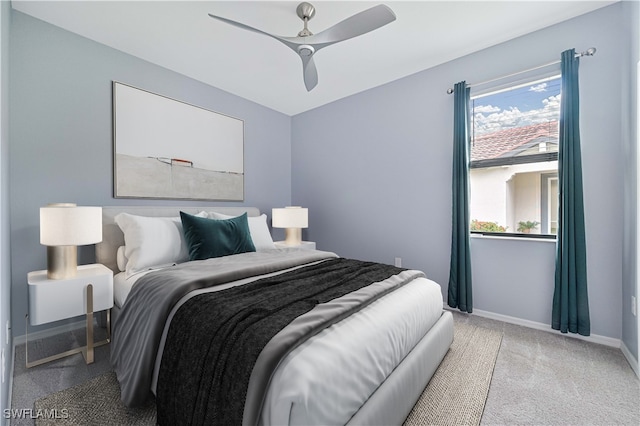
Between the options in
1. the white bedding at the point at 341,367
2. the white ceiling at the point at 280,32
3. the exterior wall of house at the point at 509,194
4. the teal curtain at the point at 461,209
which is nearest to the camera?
the white bedding at the point at 341,367

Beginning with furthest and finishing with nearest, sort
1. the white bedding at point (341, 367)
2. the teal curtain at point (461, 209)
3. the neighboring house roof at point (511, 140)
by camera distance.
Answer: the teal curtain at point (461, 209) → the neighboring house roof at point (511, 140) → the white bedding at point (341, 367)

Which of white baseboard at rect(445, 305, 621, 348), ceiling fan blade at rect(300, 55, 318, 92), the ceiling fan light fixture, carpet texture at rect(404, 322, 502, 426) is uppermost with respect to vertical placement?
the ceiling fan light fixture

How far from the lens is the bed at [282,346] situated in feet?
3.21

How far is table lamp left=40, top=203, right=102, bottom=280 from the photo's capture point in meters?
1.91

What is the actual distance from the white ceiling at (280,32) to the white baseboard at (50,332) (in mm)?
2565

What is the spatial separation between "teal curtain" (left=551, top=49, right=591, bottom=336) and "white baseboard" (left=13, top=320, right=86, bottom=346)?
4.16 metres

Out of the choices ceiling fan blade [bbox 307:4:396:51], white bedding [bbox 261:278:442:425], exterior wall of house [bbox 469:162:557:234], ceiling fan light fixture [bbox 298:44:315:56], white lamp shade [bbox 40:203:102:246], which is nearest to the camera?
white bedding [bbox 261:278:442:425]

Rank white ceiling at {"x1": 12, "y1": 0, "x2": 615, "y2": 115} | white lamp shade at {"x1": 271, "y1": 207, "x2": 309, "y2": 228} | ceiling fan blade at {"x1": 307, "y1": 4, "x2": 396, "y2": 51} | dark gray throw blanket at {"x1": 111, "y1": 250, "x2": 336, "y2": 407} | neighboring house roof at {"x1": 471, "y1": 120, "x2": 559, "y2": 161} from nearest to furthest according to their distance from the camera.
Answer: dark gray throw blanket at {"x1": 111, "y1": 250, "x2": 336, "y2": 407}, ceiling fan blade at {"x1": 307, "y1": 4, "x2": 396, "y2": 51}, white ceiling at {"x1": 12, "y1": 0, "x2": 615, "y2": 115}, neighboring house roof at {"x1": 471, "y1": 120, "x2": 559, "y2": 161}, white lamp shade at {"x1": 271, "y1": 207, "x2": 309, "y2": 228}

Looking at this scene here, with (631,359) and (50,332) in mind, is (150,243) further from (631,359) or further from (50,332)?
(631,359)

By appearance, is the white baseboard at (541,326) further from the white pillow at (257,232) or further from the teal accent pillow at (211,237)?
the teal accent pillow at (211,237)

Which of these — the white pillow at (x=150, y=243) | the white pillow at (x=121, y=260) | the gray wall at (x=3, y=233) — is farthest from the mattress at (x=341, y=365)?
the white pillow at (x=121, y=260)

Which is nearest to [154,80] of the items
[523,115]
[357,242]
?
[357,242]

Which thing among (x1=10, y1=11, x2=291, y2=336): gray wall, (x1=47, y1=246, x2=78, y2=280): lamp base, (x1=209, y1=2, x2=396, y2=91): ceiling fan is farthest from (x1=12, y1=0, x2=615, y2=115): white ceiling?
(x1=47, y1=246, x2=78, y2=280): lamp base

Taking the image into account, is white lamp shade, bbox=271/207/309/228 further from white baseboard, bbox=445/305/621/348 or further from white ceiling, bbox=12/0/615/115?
white baseboard, bbox=445/305/621/348
